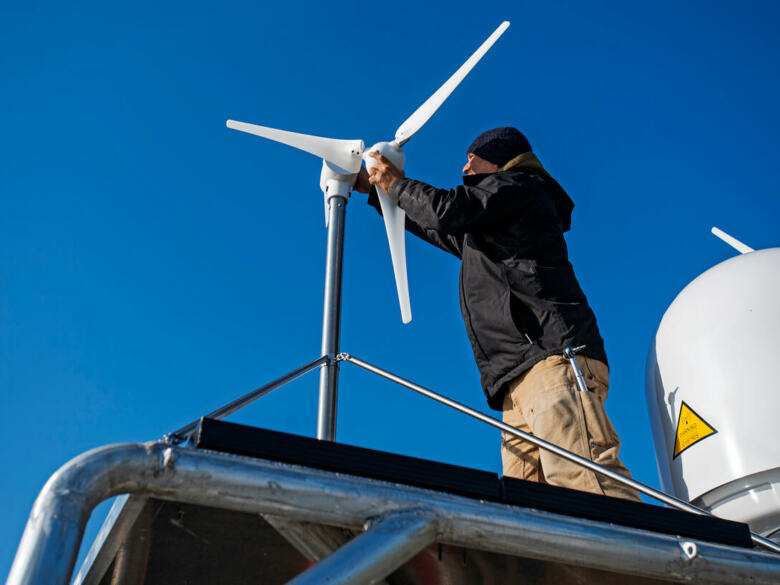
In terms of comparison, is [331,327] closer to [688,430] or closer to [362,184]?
[362,184]

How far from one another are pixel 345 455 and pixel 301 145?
15.4 ft

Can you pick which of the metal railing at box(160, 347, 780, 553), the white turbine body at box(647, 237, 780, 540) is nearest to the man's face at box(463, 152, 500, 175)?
the white turbine body at box(647, 237, 780, 540)

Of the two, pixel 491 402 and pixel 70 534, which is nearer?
pixel 70 534

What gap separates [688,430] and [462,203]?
2796 millimetres

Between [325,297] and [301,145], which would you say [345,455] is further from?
[301,145]

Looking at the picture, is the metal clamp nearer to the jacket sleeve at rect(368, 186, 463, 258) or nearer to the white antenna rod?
the jacket sleeve at rect(368, 186, 463, 258)

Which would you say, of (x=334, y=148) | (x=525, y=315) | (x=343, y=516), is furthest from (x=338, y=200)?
(x=343, y=516)

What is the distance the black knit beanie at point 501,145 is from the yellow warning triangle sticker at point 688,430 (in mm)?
2436

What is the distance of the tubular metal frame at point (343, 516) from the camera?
2.24 m

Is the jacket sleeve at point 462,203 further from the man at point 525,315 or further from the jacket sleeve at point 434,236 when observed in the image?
the jacket sleeve at point 434,236

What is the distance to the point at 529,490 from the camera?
2963 millimetres

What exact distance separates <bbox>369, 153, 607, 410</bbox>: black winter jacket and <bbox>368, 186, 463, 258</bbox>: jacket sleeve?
606mm

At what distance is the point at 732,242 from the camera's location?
891 cm

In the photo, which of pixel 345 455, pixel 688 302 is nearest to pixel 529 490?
pixel 345 455
